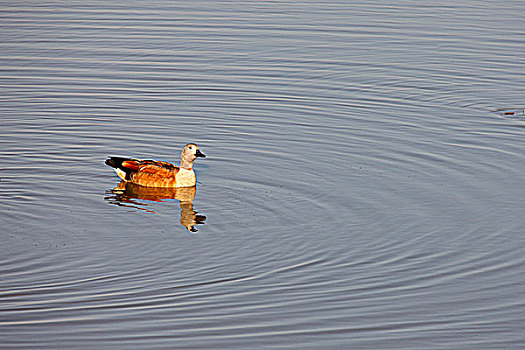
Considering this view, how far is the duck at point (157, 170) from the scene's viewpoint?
46.4 ft

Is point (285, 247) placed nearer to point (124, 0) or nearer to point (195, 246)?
point (195, 246)

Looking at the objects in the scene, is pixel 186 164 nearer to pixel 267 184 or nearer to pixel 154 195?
pixel 154 195

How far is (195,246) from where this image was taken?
11.4 metres

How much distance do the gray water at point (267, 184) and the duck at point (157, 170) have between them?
31cm

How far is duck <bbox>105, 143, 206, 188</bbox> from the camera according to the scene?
14156 mm

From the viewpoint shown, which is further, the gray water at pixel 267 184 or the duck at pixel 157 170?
the duck at pixel 157 170

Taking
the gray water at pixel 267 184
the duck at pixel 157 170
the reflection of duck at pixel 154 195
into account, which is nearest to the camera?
the gray water at pixel 267 184

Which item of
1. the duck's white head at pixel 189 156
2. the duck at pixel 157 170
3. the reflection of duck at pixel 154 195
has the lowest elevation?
the reflection of duck at pixel 154 195

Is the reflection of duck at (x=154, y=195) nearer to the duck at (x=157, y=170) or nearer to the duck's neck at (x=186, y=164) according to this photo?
the duck at (x=157, y=170)

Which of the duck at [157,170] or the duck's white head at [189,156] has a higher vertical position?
the duck's white head at [189,156]

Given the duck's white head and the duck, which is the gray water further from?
the duck's white head

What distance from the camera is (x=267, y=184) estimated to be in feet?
45.7

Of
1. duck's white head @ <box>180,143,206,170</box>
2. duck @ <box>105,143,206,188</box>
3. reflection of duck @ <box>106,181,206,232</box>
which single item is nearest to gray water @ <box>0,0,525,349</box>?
reflection of duck @ <box>106,181,206,232</box>

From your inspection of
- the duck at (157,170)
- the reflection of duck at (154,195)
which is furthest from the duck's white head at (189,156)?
the reflection of duck at (154,195)
